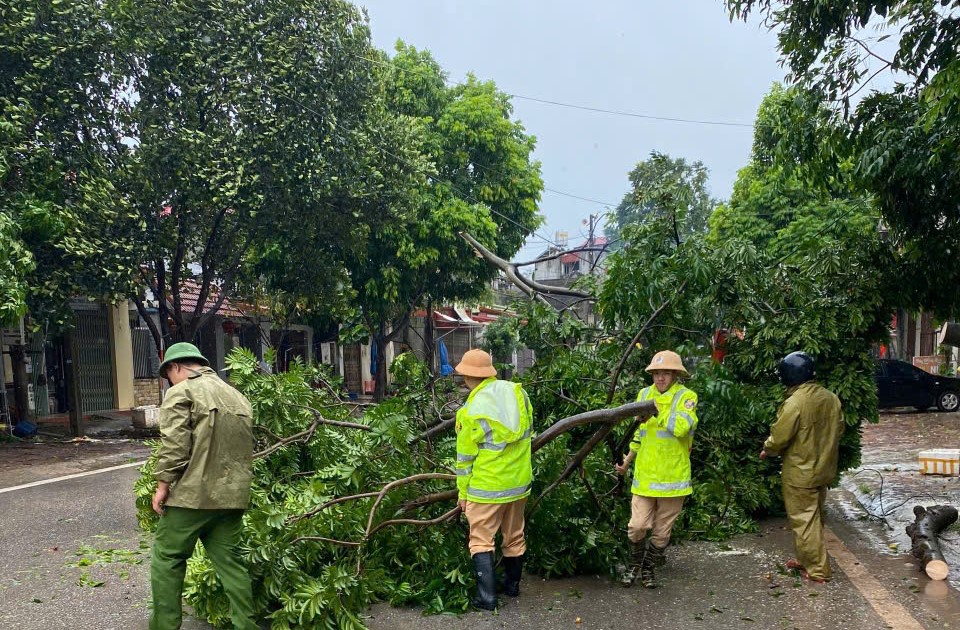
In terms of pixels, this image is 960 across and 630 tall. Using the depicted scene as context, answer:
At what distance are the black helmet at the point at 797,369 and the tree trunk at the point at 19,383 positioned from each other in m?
14.5

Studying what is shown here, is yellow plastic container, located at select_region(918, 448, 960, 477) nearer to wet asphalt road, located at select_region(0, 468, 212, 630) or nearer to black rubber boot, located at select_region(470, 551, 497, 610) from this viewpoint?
black rubber boot, located at select_region(470, 551, 497, 610)

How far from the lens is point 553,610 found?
462 centimetres

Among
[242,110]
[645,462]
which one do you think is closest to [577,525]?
[645,462]

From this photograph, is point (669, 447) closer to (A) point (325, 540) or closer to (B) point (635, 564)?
(B) point (635, 564)

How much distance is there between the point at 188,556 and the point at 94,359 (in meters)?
16.3

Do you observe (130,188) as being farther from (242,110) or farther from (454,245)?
(454,245)

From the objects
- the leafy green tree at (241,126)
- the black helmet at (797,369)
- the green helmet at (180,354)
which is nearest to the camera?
the green helmet at (180,354)

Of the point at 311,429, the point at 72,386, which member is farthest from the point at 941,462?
the point at 72,386

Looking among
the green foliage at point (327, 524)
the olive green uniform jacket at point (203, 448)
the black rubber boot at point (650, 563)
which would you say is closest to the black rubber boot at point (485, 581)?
the green foliage at point (327, 524)

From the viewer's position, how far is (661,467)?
4906mm

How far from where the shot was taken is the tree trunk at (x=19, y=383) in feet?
48.4

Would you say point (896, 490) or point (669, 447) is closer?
point (669, 447)

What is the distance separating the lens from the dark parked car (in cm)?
1733

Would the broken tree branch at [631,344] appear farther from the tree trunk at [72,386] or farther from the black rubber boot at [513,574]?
the tree trunk at [72,386]
